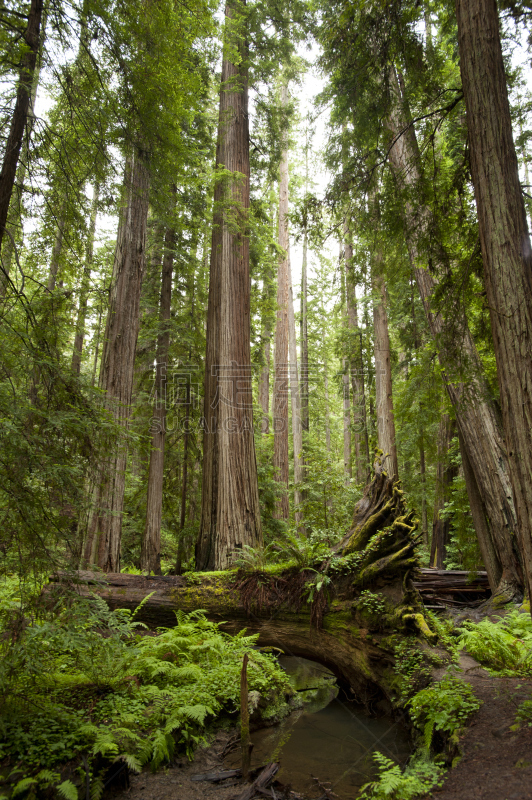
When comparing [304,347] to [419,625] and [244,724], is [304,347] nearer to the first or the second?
[419,625]

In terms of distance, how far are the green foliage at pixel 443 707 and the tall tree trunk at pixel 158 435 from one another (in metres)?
7.94

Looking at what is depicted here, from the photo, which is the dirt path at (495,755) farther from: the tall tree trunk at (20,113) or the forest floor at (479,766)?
the tall tree trunk at (20,113)

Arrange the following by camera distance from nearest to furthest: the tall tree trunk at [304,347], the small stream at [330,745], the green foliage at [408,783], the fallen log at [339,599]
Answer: the green foliage at [408,783] < the small stream at [330,745] < the fallen log at [339,599] < the tall tree trunk at [304,347]

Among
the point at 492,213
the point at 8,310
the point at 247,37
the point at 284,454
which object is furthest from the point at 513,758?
the point at 247,37

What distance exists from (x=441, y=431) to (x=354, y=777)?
397 inches

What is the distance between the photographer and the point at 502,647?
477 centimetres

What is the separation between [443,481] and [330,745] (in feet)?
27.9

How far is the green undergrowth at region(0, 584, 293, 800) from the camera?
124 inches

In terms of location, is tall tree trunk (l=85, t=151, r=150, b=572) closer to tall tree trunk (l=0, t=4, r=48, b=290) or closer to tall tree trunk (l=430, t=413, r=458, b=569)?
tall tree trunk (l=0, t=4, r=48, b=290)

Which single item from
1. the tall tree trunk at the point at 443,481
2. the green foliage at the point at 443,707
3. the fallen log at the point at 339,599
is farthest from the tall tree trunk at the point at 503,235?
the tall tree trunk at the point at 443,481

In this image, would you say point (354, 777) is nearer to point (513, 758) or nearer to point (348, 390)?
point (513, 758)

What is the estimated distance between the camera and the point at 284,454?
14.8m

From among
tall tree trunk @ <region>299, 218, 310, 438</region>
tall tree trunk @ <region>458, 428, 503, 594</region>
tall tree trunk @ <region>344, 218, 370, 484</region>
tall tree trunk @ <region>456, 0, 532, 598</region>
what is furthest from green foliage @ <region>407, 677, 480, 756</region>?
tall tree trunk @ <region>299, 218, 310, 438</region>

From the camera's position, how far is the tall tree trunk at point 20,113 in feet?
10.3
